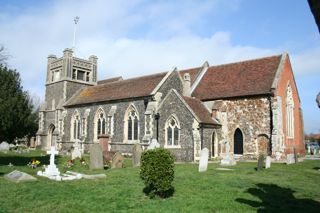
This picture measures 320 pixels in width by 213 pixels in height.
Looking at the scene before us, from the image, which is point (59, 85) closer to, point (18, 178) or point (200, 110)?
point (200, 110)

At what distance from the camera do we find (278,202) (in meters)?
8.86

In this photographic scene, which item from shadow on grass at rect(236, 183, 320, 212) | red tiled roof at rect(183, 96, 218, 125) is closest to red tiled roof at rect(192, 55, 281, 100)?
red tiled roof at rect(183, 96, 218, 125)

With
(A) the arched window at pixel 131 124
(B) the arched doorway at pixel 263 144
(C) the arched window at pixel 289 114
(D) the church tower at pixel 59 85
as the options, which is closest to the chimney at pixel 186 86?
(A) the arched window at pixel 131 124

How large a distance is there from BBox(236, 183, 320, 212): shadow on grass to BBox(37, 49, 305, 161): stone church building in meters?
12.2

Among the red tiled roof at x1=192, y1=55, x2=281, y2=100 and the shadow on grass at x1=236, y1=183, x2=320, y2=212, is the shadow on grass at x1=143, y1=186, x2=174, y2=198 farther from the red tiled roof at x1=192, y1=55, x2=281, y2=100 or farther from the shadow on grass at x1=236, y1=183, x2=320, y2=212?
the red tiled roof at x1=192, y1=55, x2=281, y2=100

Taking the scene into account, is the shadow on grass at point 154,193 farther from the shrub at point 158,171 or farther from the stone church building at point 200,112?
the stone church building at point 200,112

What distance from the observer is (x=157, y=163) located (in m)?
9.57

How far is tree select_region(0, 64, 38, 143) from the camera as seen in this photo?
1758cm

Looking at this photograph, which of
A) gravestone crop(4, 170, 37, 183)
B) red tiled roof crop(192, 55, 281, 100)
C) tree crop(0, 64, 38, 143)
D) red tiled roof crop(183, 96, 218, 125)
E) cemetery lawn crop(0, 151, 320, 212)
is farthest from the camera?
red tiled roof crop(192, 55, 281, 100)

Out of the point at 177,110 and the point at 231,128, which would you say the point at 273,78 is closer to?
the point at 231,128

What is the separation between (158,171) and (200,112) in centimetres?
1551

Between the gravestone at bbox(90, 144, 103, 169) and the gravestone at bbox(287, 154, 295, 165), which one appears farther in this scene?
the gravestone at bbox(287, 154, 295, 165)

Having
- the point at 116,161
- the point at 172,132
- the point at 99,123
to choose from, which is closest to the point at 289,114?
the point at 172,132

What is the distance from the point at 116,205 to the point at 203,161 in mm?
7636
